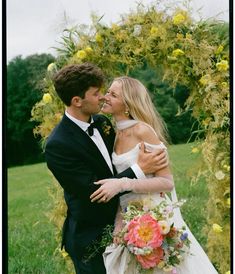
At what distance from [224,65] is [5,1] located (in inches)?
44.5

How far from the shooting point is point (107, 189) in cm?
288

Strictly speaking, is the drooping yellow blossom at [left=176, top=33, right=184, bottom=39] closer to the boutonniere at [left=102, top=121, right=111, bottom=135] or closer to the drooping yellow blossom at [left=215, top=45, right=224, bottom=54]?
the drooping yellow blossom at [left=215, top=45, right=224, bottom=54]

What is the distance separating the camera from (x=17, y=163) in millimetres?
5090

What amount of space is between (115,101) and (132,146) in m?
0.23

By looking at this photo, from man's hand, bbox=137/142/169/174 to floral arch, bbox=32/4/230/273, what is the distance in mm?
287

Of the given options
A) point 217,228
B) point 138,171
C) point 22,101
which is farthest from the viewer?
point 22,101

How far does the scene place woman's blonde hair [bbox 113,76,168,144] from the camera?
3.02 meters

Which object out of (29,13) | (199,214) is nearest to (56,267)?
(199,214)

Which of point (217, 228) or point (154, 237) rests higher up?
point (154, 237)

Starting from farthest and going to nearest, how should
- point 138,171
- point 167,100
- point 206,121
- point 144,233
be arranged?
point 167,100 < point 206,121 < point 138,171 < point 144,233

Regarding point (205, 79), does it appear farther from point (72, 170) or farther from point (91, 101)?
point (72, 170)

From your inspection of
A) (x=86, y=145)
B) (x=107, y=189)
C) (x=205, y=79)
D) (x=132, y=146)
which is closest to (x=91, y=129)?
(x=86, y=145)

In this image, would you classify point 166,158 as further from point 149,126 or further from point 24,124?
point 24,124

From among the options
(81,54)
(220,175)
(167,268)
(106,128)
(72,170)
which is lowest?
(167,268)
